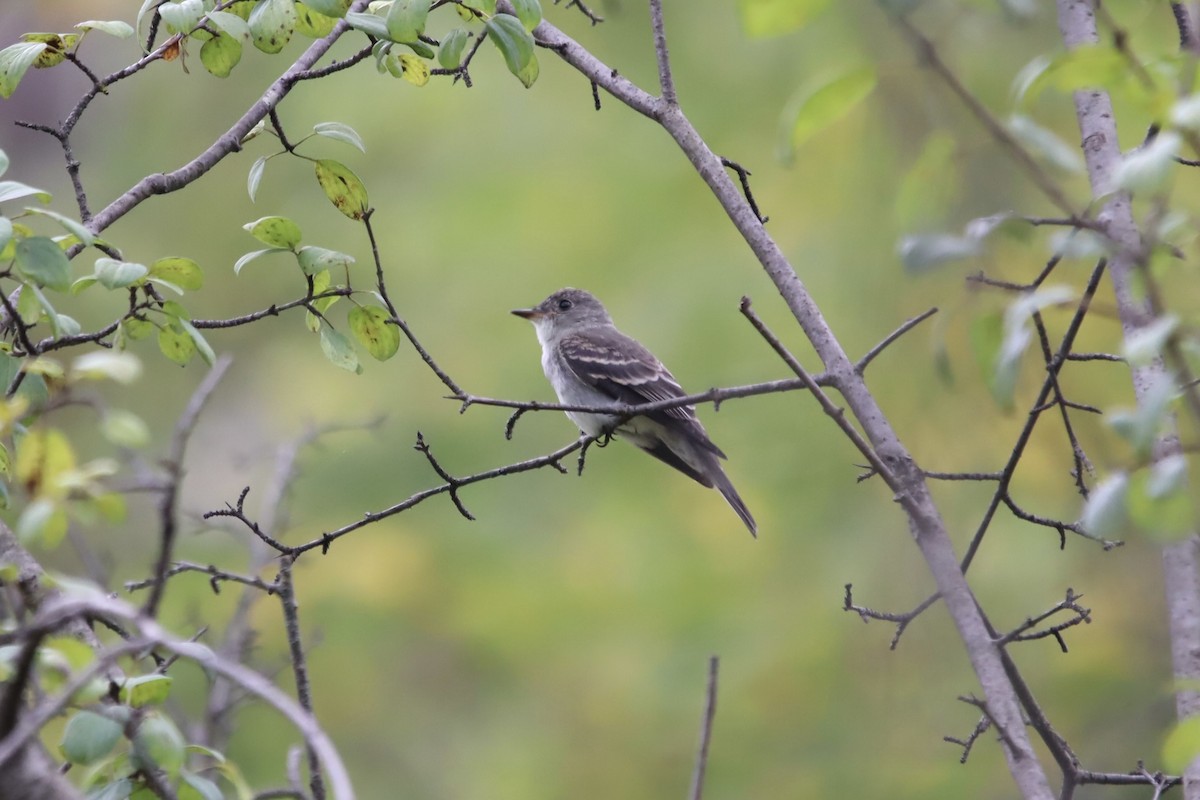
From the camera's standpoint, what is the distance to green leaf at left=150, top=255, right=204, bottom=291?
2707 millimetres

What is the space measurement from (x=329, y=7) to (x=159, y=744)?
1672mm

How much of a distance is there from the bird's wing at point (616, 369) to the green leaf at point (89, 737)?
14.9 feet

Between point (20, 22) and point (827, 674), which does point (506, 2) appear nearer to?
point (827, 674)

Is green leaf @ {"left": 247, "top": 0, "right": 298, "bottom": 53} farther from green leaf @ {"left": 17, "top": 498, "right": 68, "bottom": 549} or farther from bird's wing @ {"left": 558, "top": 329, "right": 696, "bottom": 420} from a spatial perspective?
bird's wing @ {"left": 558, "top": 329, "right": 696, "bottom": 420}

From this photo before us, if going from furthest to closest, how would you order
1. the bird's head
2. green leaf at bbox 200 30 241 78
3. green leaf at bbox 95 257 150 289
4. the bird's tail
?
the bird's head, the bird's tail, green leaf at bbox 200 30 241 78, green leaf at bbox 95 257 150 289

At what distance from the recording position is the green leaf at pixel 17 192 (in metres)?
2.23

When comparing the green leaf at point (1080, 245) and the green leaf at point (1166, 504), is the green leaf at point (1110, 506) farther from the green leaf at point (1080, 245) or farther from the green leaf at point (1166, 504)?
the green leaf at point (1080, 245)

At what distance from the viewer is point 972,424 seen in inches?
267

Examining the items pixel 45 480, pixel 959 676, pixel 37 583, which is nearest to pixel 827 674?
pixel 959 676

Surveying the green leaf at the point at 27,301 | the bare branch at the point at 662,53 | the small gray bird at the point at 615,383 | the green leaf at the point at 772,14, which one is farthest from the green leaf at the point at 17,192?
the small gray bird at the point at 615,383

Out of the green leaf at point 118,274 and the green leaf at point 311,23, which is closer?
the green leaf at point 118,274

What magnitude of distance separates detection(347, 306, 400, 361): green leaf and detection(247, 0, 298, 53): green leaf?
72cm

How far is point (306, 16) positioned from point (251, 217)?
23.2 ft

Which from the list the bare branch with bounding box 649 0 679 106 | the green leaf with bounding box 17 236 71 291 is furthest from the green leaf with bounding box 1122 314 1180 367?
the green leaf with bounding box 17 236 71 291
